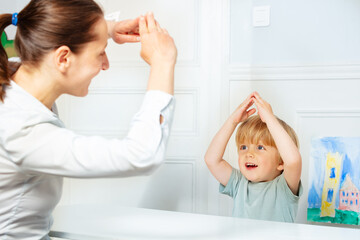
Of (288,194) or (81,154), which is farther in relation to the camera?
(288,194)

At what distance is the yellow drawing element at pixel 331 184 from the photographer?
204 cm

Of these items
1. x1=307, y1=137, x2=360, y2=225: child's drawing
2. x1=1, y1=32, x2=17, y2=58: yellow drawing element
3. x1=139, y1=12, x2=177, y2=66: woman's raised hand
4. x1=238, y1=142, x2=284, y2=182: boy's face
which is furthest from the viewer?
x1=1, y1=32, x2=17, y2=58: yellow drawing element

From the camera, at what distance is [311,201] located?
2068mm

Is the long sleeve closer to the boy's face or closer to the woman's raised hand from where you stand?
Result: the woman's raised hand

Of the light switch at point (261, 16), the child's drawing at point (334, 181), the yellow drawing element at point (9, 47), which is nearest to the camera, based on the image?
the child's drawing at point (334, 181)

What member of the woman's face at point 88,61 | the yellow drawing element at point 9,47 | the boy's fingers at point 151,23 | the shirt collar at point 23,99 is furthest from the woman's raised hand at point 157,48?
the yellow drawing element at point 9,47

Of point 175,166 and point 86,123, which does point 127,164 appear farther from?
point 86,123

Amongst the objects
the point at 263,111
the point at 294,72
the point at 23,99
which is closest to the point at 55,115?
the point at 23,99

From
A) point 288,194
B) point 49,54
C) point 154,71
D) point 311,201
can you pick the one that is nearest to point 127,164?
point 154,71

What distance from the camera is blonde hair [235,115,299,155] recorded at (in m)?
1.69

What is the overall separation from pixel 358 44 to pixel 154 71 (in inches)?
57.3

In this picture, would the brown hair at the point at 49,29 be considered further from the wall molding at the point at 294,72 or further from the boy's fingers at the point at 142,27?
the wall molding at the point at 294,72

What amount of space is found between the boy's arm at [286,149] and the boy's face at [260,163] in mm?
102

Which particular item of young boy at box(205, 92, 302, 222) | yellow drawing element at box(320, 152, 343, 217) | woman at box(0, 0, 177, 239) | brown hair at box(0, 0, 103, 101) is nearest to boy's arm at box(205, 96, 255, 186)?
young boy at box(205, 92, 302, 222)
